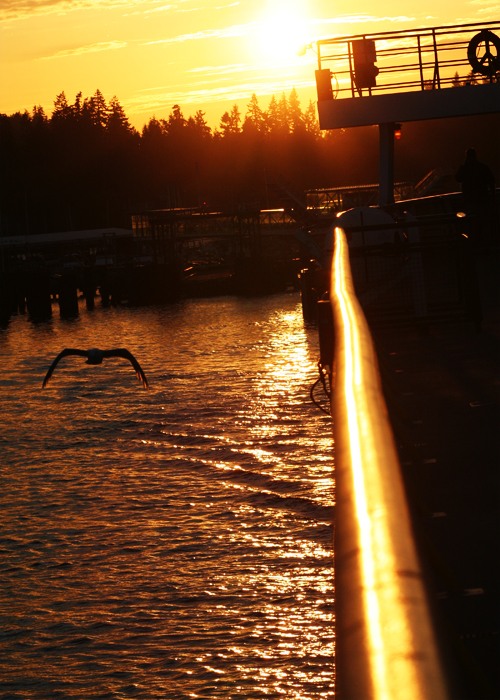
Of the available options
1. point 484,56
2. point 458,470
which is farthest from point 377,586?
point 484,56

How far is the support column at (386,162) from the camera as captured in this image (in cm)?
2647

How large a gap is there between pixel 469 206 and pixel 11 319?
4890 centimetres

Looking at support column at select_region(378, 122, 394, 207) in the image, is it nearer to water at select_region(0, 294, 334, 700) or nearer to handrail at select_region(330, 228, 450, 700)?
water at select_region(0, 294, 334, 700)

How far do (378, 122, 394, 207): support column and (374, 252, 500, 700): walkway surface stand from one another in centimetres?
1387

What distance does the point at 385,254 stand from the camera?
13.5 m

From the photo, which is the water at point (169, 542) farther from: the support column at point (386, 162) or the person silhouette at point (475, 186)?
the support column at point (386, 162)

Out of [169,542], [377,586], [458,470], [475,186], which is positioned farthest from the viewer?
[475,186]

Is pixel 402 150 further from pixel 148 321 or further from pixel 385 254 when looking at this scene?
pixel 385 254

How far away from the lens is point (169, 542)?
11.5m

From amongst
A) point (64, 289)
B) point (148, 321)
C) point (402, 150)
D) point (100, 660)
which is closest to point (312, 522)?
point (100, 660)

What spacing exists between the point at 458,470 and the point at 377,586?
19.0 feet

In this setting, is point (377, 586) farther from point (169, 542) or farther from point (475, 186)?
point (475, 186)

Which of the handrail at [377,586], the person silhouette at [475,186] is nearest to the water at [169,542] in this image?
the person silhouette at [475,186]

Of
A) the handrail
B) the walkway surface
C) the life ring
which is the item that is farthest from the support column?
the handrail
